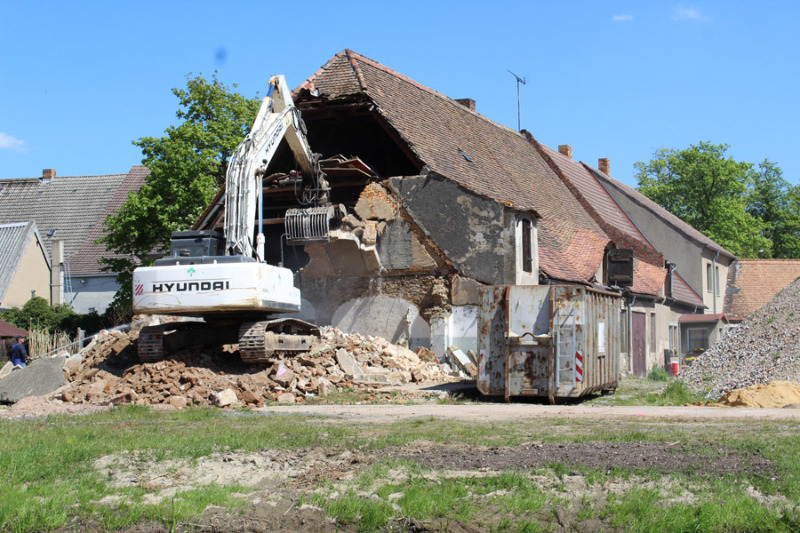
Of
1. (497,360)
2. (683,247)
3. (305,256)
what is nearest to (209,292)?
(497,360)

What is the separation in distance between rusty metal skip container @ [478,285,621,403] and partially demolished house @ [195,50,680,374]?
6201mm

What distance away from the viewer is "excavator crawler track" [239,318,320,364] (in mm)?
17875

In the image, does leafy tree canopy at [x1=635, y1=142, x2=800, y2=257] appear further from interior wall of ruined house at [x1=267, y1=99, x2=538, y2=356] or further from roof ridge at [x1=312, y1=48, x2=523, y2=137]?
interior wall of ruined house at [x1=267, y1=99, x2=538, y2=356]

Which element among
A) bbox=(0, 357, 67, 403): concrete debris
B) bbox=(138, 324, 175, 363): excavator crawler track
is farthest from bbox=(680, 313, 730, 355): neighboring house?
bbox=(0, 357, 67, 403): concrete debris

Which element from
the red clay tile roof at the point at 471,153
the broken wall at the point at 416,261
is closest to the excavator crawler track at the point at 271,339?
the broken wall at the point at 416,261

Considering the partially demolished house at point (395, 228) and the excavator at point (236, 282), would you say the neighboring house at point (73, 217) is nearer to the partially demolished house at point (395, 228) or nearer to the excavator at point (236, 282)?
the partially demolished house at point (395, 228)

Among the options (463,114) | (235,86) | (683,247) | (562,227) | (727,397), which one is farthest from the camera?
(683,247)

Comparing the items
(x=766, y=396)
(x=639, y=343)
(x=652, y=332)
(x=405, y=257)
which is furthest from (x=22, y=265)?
(x=766, y=396)

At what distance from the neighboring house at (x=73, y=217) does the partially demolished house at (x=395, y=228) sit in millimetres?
22538

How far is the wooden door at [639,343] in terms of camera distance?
106 ft

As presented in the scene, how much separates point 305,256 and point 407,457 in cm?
1655

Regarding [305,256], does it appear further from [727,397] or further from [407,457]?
[407,457]

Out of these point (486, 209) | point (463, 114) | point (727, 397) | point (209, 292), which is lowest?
point (727, 397)

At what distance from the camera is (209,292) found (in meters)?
17.3
